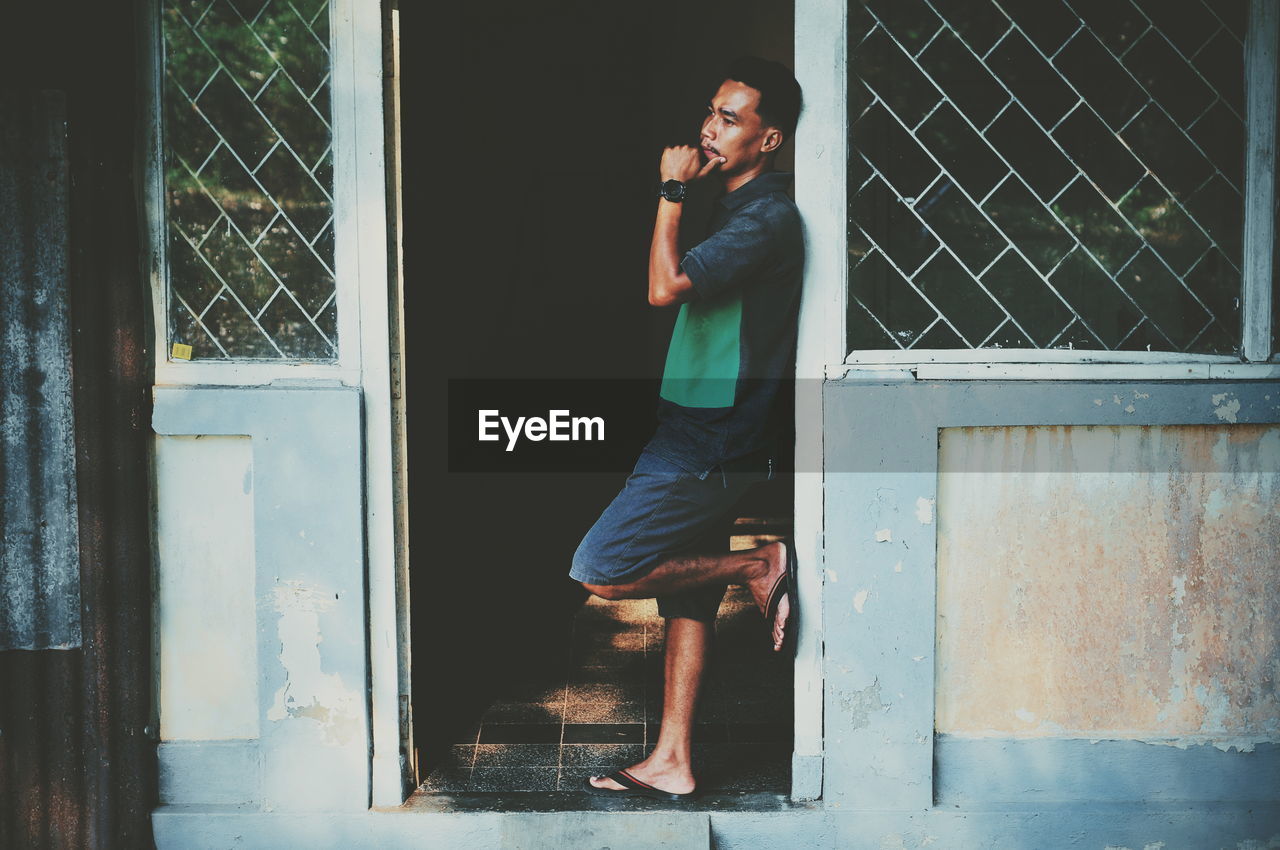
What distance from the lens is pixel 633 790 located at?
141 inches

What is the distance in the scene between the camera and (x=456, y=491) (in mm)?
4656

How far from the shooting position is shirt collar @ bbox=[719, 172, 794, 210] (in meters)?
3.37

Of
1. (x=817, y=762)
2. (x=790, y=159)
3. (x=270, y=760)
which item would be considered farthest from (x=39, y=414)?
(x=790, y=159)

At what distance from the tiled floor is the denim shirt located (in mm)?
1119

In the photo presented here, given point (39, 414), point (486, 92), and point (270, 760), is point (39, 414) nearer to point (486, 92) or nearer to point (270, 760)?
point (270, 760)

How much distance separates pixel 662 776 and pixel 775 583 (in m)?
0.77

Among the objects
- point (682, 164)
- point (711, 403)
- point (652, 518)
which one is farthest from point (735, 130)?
point (652, 518)

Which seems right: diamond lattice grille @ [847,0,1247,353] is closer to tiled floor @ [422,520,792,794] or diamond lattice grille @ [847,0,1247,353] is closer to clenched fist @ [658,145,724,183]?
clenched fist @ [658,145,724,183]

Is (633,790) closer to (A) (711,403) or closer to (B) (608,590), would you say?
(B) (608,590)

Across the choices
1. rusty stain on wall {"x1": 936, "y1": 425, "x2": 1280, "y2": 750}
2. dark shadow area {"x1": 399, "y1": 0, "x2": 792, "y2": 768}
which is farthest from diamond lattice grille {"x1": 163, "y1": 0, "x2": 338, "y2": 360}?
rusty stain on wall {"x1": 936, "y1": 425, "x2": 1280, "y2": 750}

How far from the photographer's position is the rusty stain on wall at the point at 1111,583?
11.0 feet

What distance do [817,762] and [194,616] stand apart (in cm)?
209

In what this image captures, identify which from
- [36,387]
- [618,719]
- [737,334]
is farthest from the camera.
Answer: [618,719]

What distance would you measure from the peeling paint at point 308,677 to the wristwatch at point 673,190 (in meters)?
1.65
